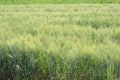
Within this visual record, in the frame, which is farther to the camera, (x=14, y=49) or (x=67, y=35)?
(x=67, y=35)

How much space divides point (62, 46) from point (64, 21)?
2.59 m

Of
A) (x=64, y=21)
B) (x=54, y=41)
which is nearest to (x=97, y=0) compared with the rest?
(x=64, y=21)

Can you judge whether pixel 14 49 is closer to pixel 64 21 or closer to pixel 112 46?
pixel 112 46

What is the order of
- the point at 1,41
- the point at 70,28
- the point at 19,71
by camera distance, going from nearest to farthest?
the point at 19,71 < the point at 1,41 < the point at 70,28

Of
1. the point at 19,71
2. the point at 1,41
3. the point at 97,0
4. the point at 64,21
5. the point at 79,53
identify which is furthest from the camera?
the point at 97,0

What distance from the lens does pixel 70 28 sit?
18.5 ft

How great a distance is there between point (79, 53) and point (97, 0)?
51.7ft

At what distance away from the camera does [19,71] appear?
4.30 m

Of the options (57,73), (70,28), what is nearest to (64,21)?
(70,28)

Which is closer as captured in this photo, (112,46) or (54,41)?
(112,46)

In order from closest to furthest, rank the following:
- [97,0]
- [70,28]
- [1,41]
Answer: [1,41] < [70,28] < [97,0]

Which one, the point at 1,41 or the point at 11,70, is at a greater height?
the point at 1,41

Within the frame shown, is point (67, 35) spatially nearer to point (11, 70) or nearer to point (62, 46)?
point (62, 46)

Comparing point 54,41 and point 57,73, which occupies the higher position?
point 54,41
